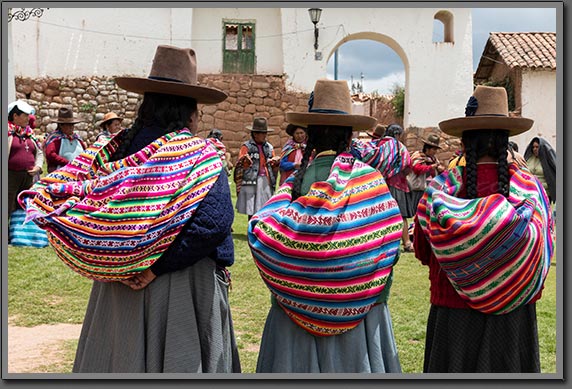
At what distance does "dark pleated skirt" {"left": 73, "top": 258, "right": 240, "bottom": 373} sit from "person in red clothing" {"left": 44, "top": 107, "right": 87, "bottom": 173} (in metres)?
6.78

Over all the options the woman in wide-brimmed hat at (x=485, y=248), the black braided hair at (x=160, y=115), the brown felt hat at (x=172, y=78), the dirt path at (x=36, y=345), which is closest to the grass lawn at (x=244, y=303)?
the dirt path at (x=36, y=345)

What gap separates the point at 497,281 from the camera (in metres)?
3.37

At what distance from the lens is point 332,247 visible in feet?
10.7

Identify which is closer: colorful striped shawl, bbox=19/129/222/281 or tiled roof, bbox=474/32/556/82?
colorful striped shawl, bbox=19/129/222/281

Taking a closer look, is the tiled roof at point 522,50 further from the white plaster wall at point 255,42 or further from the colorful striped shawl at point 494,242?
the colorful striped shawl at point 494,242

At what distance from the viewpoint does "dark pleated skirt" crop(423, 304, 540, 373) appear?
350 centimetres

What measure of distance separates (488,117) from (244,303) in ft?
13.6

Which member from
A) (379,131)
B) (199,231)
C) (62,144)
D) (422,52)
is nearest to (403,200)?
(379,131)

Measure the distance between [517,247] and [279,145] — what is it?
59.0ft

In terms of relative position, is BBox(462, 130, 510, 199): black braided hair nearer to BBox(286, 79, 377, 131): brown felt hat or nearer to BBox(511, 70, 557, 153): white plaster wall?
BBox(286, 79, 377, 131): brown felt hat

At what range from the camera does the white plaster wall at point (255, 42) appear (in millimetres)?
21422

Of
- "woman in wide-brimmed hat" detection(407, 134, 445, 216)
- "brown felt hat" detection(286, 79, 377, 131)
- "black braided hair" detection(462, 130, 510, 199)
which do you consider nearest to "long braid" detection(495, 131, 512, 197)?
"black braided hair" detection(462, 130, 510, 199)

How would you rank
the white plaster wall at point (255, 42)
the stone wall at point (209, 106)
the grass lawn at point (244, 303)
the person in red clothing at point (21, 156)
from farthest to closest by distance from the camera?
the white plaster wall at point (255, 42) < the stone wall at point (209, 106) < the person in red clothing at point (21, 156) < the grass lawn at point (244, 303)

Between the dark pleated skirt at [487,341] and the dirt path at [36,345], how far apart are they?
308cm
